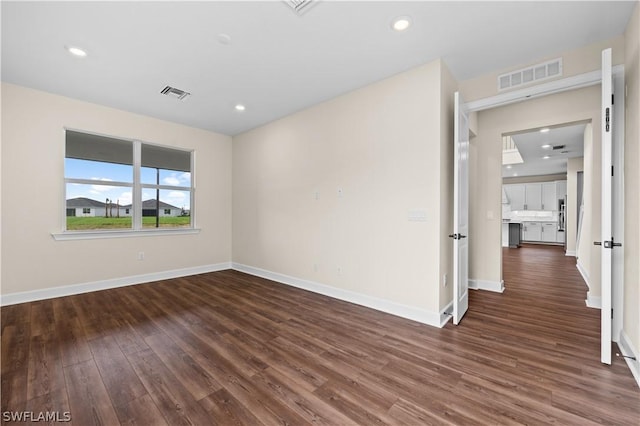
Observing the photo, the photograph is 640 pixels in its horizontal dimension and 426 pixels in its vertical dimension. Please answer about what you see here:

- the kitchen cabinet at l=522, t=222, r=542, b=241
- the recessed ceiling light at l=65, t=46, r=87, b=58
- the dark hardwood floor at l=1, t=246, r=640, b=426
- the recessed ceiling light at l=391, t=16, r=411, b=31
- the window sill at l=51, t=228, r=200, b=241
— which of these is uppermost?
the recessed ceiling light at l=391, t=16, r=411, b=31

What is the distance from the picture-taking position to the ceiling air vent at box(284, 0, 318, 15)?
2.08 metres

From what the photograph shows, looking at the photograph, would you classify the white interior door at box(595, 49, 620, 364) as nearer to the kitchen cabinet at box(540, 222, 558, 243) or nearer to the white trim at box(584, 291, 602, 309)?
the white trim at box(584, 291, 602, 309)

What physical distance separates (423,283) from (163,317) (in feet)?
9.88

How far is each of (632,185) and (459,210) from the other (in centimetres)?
128

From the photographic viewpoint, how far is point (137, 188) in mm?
4566

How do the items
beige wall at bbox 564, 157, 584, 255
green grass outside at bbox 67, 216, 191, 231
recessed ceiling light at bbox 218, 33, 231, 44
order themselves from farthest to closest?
beige wall at bbox 564, 157, 584, 255 → green grass outside at bbox 67, 216, 191, 231 → recessed ceiling light at bbox 218, 33, 231, 44

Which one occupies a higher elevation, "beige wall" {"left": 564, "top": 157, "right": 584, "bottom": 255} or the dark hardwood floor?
"beige wall" {"left": 564, "top": 157, "right": 584, "bottom": 255}

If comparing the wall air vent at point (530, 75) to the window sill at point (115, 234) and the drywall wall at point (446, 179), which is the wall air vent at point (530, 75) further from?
the window sill at point (115, 234)

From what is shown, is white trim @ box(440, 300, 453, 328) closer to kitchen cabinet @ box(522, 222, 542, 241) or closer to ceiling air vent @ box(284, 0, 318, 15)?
ceiling air vent @ box(284, 0, 318, 15)

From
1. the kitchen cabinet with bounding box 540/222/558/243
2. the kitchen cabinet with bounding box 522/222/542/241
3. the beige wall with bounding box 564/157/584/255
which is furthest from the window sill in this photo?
the kitchen cabinet with bounding box 540/222/558/243

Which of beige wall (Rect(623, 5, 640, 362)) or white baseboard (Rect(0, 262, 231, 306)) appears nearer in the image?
beige wall (Rect(623, 5, 640, 362))

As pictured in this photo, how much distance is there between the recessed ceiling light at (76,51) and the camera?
267cm

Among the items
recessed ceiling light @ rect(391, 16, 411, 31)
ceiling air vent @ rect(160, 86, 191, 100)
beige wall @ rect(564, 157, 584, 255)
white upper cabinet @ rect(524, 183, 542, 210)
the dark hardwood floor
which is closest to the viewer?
the dark hardwood floor

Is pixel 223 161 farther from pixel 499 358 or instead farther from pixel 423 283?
pixel 499 358
